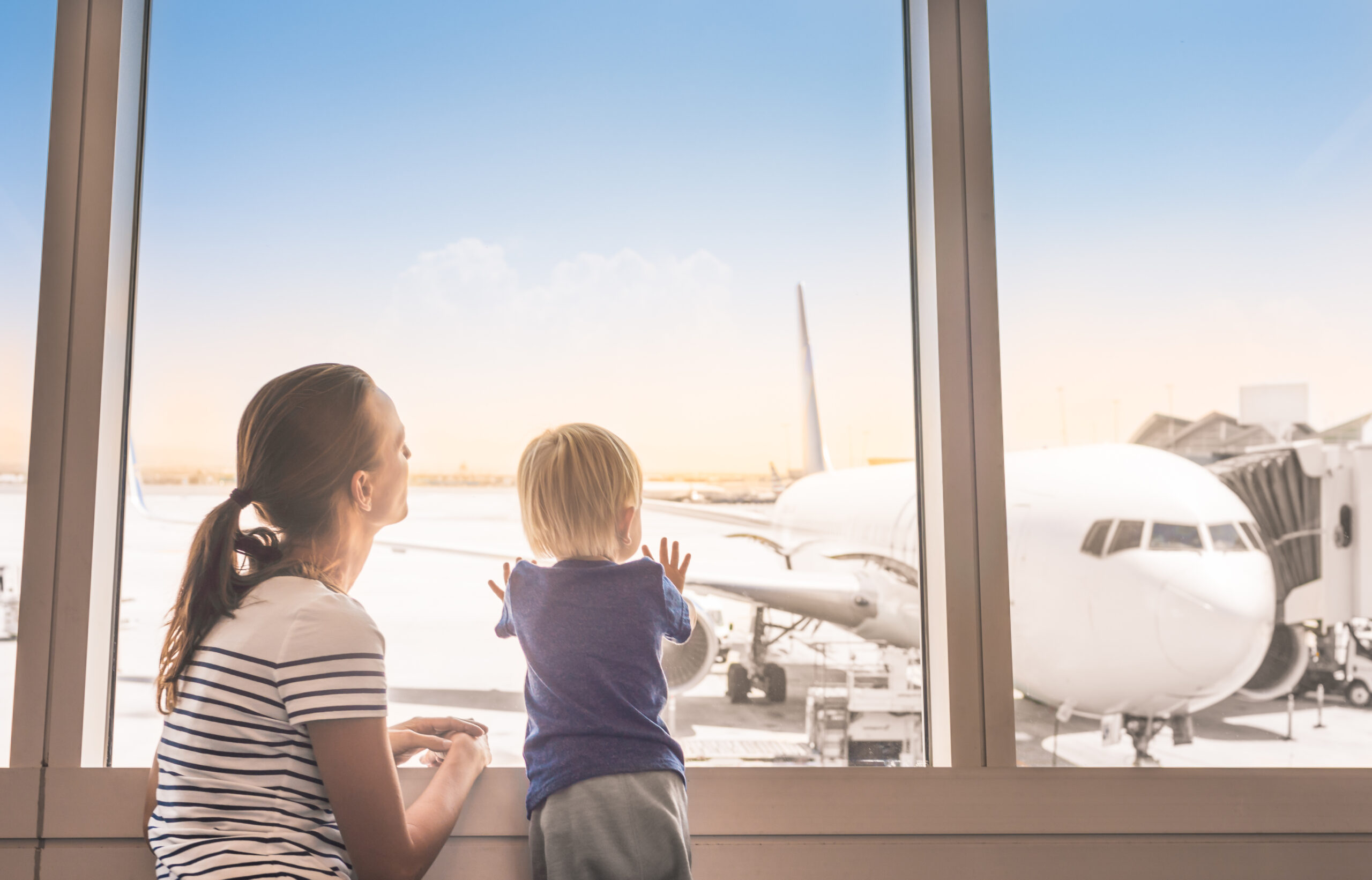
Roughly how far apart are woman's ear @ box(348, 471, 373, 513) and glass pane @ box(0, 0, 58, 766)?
713 mm

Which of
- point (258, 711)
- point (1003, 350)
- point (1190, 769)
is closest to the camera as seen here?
point (258, 711)

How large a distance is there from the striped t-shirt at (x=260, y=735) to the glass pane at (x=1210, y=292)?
948 millimetres

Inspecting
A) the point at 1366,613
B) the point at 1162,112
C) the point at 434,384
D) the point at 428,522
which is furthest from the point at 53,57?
the point at 1366,613

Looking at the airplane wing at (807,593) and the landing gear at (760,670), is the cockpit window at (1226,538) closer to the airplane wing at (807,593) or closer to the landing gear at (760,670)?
the airplane wing at (807,593)

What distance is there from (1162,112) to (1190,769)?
983 millimetres

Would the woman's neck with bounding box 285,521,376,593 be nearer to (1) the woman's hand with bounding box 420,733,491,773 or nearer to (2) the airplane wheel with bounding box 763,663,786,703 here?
(1) the woman's hand with bounding box 420,733,491,773

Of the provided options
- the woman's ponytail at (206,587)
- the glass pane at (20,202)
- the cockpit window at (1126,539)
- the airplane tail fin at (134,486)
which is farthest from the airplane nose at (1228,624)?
the glass pane at (20,202)

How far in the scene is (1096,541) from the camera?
4.40ft

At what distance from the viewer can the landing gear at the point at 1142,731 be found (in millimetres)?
1038

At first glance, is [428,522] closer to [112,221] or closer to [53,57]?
[112,221]

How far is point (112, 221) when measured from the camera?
1.04 meters

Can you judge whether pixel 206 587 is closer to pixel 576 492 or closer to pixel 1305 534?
pixel 576 492

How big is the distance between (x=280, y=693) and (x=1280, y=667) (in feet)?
4.41

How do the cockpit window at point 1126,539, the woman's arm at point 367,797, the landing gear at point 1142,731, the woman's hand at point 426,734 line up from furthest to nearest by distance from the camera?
the cockpit window at point 1126,539 < the landing gear at point 1142,731 < the woman's hand at point 426,734 < the woman's arm at point 367,797
